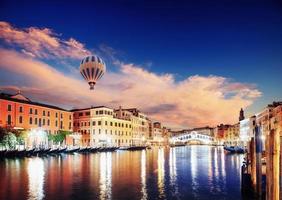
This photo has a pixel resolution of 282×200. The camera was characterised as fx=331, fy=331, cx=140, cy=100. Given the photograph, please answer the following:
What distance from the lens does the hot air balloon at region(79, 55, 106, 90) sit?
5188 centimetres

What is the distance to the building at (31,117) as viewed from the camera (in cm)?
6456

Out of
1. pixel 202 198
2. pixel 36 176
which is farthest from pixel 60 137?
pixel 202 198

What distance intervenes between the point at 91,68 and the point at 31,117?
1061 inches

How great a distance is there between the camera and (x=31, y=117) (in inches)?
2827

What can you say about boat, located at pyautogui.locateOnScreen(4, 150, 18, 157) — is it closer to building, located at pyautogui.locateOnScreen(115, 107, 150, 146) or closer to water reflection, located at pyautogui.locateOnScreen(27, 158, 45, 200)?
water reflection, located at pyautogui.locateOnScreen(27, 158, 45, 200)

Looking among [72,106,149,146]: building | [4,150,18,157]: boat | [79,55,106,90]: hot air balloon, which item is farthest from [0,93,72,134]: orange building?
[79,55,106,90]: hot air balloon

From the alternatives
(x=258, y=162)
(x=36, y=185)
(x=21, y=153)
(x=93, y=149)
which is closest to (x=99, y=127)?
(x=93, y=149)

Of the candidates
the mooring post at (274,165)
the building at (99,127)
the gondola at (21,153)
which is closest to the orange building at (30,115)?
the building at (99,127)

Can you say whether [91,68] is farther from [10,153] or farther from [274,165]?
[274,165]

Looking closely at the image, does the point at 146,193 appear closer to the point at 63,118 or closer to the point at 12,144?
the point at 12,144

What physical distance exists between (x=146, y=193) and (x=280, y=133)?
12.4 meters

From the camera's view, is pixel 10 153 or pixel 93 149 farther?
pixel 93 149

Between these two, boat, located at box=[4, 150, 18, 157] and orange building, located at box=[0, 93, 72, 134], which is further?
orange building, located at box=[0, 93, 72, 134]

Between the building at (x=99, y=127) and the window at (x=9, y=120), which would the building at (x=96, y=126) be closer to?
the building at (x=99, y=127)
